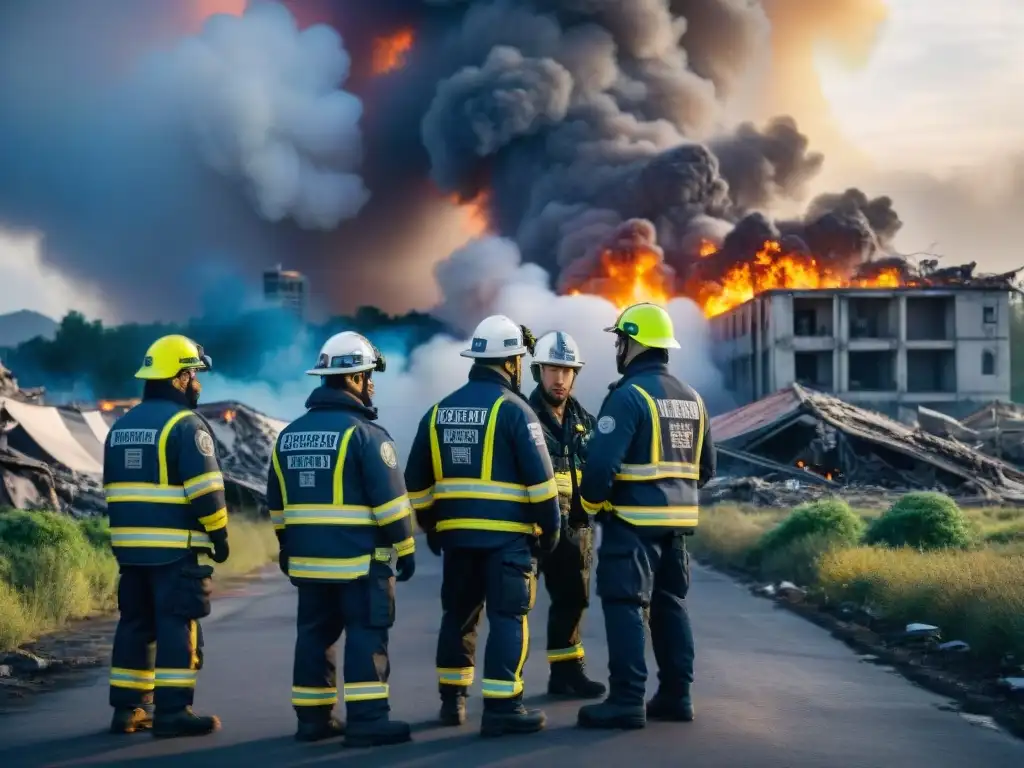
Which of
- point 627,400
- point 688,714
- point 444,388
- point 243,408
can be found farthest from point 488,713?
point 444,388

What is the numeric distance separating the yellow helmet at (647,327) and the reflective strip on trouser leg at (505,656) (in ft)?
6.07

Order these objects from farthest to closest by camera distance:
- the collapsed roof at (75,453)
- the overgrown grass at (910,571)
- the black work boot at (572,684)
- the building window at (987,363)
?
the building window at (987,363)
the collapsed roof at (75,453)
the overgrown grass at (910,571)
the black work boot at (572,684)

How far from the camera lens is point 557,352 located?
10055 millimetres

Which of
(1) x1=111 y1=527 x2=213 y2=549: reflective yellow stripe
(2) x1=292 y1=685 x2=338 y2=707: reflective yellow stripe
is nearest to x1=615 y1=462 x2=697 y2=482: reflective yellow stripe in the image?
(2) x1=292 y1=685 x2=338 y2=707: reflective yellow stripe

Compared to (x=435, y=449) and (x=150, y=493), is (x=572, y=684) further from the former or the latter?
(x=150, y=493)

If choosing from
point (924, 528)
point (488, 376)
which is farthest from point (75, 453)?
point (488, 376)

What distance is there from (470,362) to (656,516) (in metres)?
58.7

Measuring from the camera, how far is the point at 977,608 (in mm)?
11547

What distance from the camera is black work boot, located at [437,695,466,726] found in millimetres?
8562

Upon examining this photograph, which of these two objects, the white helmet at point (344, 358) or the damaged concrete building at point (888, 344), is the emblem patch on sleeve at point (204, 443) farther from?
the damaged concrete building at point (888, 344)

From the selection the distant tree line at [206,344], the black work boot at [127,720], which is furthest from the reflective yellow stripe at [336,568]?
the distant tree line at [206,344]

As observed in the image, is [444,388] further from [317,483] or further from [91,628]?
[317,483]

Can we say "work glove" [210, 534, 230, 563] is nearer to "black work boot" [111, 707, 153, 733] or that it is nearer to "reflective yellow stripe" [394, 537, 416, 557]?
"black work boot" [111, 707, 153, 733]

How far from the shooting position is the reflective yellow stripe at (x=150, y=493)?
858 centimetres
